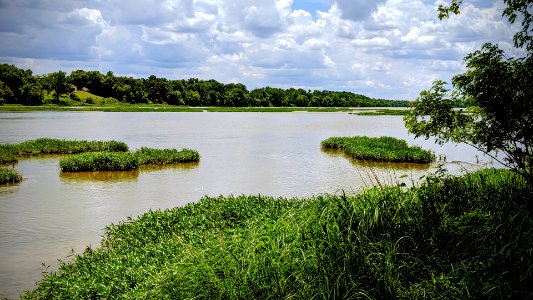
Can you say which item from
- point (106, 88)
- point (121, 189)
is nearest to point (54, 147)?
point (121, 189)

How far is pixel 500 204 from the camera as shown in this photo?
32.9 feet

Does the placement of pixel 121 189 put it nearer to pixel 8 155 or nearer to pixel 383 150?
pixel 8 155

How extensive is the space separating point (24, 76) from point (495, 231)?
15344 centimetres

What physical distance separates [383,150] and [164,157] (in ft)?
62.4

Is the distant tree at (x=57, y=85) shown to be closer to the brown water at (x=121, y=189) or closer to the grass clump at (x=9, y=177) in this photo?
the brown water at (x=121, y=189)

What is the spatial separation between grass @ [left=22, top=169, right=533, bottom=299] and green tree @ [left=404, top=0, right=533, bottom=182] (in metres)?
1.80

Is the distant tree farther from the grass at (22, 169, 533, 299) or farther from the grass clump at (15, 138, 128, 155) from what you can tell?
the grass at (22, 169, 533, 299)

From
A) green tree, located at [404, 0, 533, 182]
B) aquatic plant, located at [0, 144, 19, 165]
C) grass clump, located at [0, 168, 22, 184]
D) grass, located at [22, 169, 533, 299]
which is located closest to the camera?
grass, located at [22, 169, 533, 299]

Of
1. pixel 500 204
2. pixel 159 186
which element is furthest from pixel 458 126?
pixel 159 186

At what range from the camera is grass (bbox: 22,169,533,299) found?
716cm

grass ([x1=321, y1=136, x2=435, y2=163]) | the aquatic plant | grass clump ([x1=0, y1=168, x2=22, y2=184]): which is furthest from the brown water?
grass ([x1=321, y1=136, x2=435, y2=163])

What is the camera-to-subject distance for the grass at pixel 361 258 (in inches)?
282

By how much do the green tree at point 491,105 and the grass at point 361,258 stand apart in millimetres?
1798

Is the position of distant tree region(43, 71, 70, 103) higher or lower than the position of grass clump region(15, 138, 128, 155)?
higher
